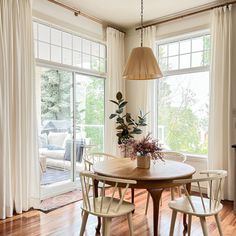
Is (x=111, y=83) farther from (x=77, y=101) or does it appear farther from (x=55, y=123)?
(x=55, y=123)

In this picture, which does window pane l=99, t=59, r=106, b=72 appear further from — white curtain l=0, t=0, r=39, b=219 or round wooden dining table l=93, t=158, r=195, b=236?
round wooden dining table l=93, t=158, r=195, b=236

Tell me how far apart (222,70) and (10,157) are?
328cm

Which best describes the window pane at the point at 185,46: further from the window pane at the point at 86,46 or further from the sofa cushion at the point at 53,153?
the sofa cushion at the point at 53,153

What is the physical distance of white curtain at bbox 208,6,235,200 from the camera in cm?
388

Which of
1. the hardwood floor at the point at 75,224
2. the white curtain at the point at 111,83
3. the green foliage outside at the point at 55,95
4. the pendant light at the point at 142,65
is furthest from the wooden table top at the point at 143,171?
the white curtain at the point at 111,83

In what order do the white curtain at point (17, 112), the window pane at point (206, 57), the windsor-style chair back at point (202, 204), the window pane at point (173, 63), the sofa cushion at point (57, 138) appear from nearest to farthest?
the windsor-style chair back at point (202, 204)
the white curtain at point (17, 112)
the sofa cushion at point (57, 138)
the window pane at point (206, 57)
the window pane at point (173, 63)

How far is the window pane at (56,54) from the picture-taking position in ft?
13.3

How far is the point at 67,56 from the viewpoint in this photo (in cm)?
428

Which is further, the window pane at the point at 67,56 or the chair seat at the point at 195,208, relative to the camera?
the window pane at the point at 67,56

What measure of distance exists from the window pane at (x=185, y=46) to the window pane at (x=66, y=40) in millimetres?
1977

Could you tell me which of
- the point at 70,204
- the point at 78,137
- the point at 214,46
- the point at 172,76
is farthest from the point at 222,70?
the point at 70,204

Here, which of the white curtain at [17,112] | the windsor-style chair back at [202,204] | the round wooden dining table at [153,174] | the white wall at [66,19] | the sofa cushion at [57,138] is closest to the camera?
the windsor-style chair back at [202,204]

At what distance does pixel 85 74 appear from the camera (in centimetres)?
461

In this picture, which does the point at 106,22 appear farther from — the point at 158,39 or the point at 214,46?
the point at 214,46
